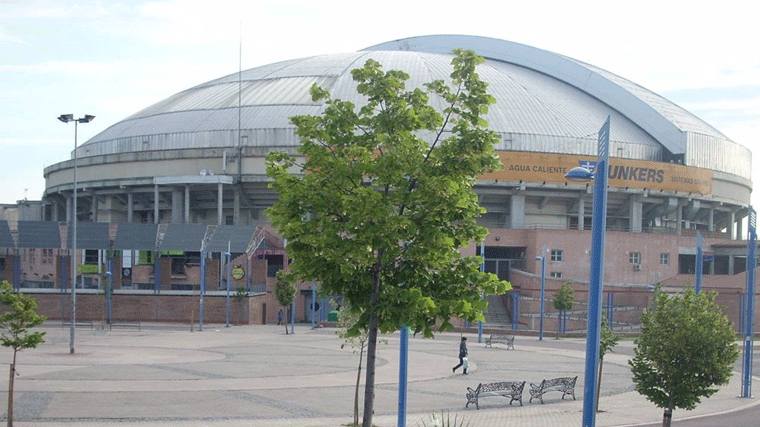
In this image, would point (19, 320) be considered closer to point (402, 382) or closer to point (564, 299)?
point (402, 382)

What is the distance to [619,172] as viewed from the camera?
3014 inches

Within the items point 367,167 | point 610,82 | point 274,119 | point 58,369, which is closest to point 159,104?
point 274,119

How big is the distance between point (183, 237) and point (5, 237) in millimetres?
12054

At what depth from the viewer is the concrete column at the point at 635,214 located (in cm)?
7800

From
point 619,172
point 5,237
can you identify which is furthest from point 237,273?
point 619,172

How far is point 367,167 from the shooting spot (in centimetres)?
1781

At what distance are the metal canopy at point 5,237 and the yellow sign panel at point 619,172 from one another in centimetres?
3282

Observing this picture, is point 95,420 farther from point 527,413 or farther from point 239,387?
point 527,413

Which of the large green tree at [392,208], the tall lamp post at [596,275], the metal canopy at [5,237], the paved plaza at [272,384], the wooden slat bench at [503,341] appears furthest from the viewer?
the metal canopy at [5,237]

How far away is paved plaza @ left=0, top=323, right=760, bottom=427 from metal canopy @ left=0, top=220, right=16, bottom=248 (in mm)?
18115

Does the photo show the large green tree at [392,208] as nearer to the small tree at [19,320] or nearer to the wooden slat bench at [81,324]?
the small tree at [19,320]

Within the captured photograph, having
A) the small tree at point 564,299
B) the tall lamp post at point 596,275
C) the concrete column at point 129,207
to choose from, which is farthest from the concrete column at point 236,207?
the tall lamp post at point 596,275

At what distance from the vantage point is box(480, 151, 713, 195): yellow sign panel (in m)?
74.8

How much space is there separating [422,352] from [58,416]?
23.5 metres
